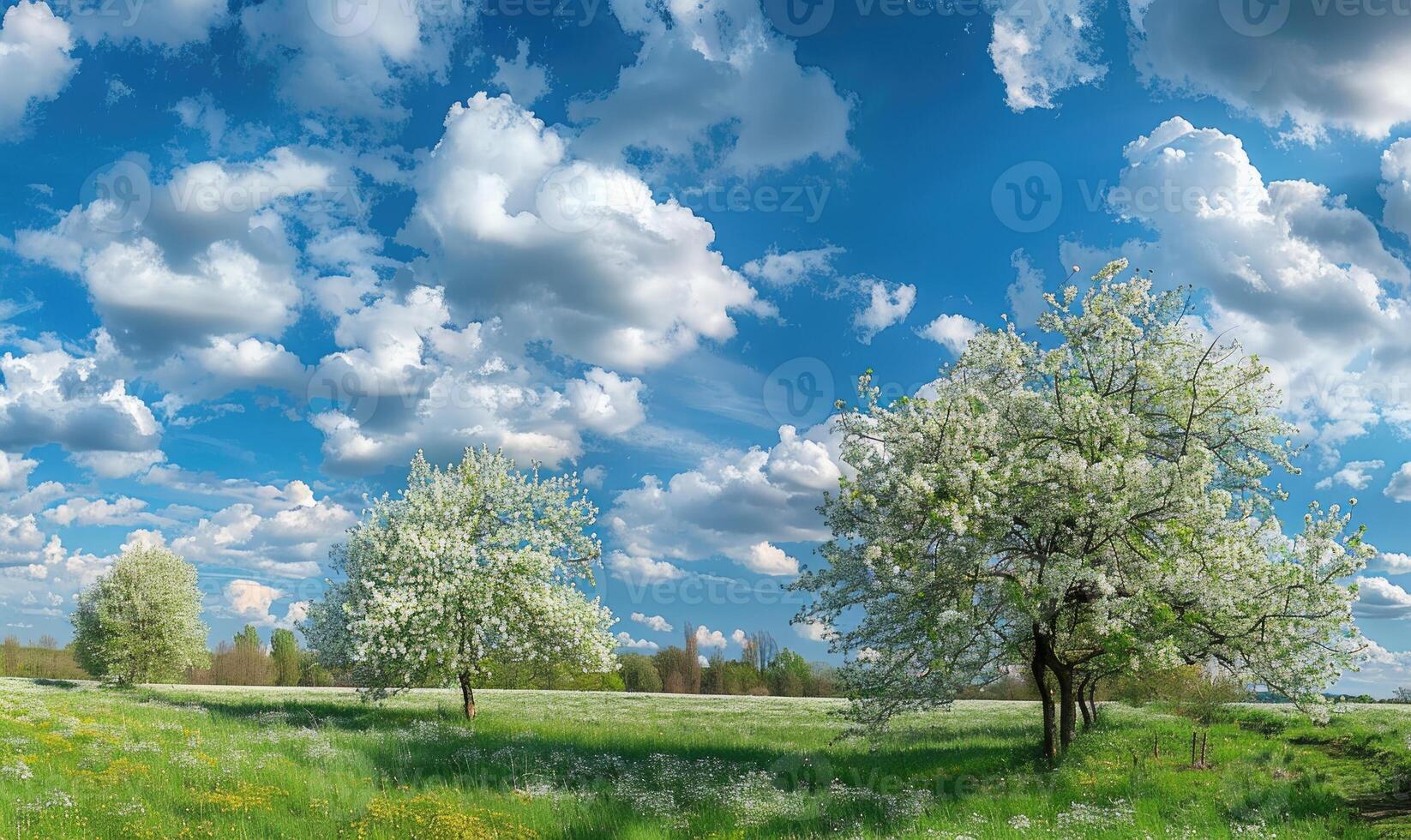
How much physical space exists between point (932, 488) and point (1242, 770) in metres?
10.5

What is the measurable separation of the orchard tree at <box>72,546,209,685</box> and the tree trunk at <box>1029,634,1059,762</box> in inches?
2405

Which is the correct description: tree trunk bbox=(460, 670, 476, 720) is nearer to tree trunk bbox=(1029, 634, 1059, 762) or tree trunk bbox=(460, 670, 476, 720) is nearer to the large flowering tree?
the large flowering tree

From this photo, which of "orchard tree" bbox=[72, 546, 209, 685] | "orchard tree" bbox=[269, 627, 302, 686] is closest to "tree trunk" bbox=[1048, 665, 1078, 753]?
"orchard tree" bbox=[72, 546, 209, 685]

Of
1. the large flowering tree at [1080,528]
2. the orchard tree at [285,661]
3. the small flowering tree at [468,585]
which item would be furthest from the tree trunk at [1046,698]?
the orchard tree at [285,661]

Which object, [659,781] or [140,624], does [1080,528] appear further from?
[140,624]

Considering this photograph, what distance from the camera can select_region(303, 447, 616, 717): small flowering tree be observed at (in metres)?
30.0

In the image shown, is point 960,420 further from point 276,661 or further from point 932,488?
point 276,661

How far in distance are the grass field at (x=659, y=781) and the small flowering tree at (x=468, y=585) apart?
8.62 feet

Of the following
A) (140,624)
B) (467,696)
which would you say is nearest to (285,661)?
(140,624)

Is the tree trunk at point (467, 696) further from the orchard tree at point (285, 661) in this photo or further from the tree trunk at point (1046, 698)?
the orchard tree at point (285, 661)

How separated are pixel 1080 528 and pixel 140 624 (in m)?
65.8

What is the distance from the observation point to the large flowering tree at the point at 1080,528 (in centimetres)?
1834

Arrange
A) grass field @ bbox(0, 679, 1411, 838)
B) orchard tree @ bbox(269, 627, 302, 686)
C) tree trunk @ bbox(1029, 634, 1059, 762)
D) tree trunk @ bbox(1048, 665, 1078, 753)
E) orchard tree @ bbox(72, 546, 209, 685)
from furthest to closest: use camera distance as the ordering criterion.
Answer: orchard tree @ bbox(269, 627, 302, 686), orchard tree @ bbox(72, 546, 209, 685), tree trunk @ bbox(1048, 665, 1078, 753), tree trunk @ bbox(1029, 634, 1059, 762), grass field @ bbox(0, 679, 1411, 838)

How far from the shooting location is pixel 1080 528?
758 inches
